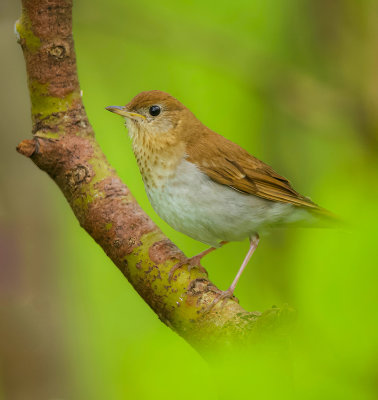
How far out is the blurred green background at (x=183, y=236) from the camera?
1.17 m

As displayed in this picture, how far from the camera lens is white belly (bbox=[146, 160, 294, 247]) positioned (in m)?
3.62

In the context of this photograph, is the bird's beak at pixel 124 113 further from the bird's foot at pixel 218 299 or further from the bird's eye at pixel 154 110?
the bird's foot at pixel 218 299

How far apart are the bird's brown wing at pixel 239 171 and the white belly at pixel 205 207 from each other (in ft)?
0.18

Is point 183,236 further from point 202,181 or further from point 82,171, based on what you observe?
point 82,171

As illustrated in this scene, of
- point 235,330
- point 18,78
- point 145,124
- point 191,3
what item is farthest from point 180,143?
point 18,78

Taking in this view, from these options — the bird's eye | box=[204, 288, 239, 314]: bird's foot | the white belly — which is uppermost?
the bird's eye

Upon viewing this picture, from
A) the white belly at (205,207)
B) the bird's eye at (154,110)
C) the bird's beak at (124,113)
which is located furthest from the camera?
the bird's eye at (154,110)

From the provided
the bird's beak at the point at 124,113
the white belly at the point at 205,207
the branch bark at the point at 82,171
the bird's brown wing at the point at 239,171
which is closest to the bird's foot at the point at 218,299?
the branch bark at the point at 82,171

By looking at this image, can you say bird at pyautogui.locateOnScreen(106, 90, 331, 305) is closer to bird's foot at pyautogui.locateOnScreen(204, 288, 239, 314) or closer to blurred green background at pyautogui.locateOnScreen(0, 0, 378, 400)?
blurred green background at pyautogui.locateOnScreen(0, 0, 378, 400)

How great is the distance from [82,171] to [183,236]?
1.84 metres

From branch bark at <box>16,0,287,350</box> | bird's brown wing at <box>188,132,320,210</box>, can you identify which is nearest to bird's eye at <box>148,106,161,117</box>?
bird's brown wing at <box>188,132,320,210</box>

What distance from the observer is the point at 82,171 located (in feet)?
10.5

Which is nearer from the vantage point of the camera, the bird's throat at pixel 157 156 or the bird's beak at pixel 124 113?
the bird's throat at pixel 157 156

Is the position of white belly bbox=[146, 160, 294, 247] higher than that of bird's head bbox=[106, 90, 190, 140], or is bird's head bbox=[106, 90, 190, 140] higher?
bird's head bbox=[106, 90, 190, 140]
